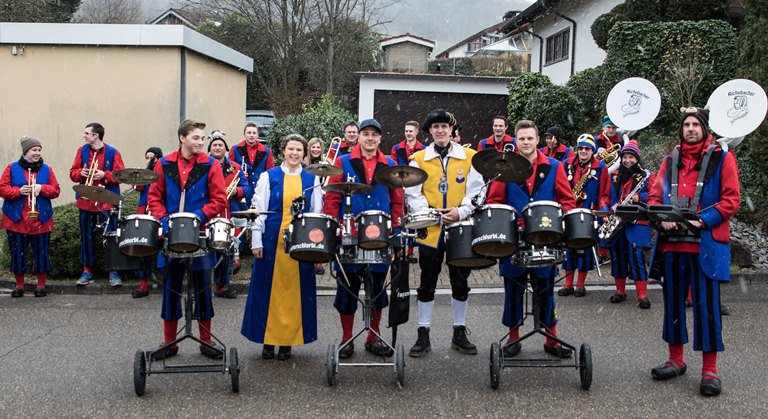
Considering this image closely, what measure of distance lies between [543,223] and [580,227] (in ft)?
0.96

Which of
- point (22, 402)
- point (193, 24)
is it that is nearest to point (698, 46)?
point (22, 402)

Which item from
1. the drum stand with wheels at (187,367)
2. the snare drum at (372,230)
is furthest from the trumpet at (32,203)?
the snare drum at (372,230)

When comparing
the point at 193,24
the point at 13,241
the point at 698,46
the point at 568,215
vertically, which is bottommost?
the point at 13,241

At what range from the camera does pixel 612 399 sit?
5.62 m

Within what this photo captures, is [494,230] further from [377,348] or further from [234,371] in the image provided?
[234,371]

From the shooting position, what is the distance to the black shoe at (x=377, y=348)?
6632 mm

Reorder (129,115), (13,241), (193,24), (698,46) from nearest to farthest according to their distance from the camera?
(13,241) → (129,115) → (698,46) → (193,24)

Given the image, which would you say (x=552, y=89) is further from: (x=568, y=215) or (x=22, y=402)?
(x=22, y=402)

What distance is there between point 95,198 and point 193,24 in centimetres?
4881

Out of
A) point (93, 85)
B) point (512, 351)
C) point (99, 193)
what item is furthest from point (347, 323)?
point (93, 85)

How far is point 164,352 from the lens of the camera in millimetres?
6133

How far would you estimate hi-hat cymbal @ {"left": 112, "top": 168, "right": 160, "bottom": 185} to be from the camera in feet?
19.1

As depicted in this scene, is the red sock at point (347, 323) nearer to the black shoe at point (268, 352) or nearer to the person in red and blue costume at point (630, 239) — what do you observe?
the black shoe at point (268, 352)

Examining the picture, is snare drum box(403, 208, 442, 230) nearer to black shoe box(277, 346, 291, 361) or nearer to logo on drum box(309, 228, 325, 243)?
logo on drum box(309, 228, 325, 243)
